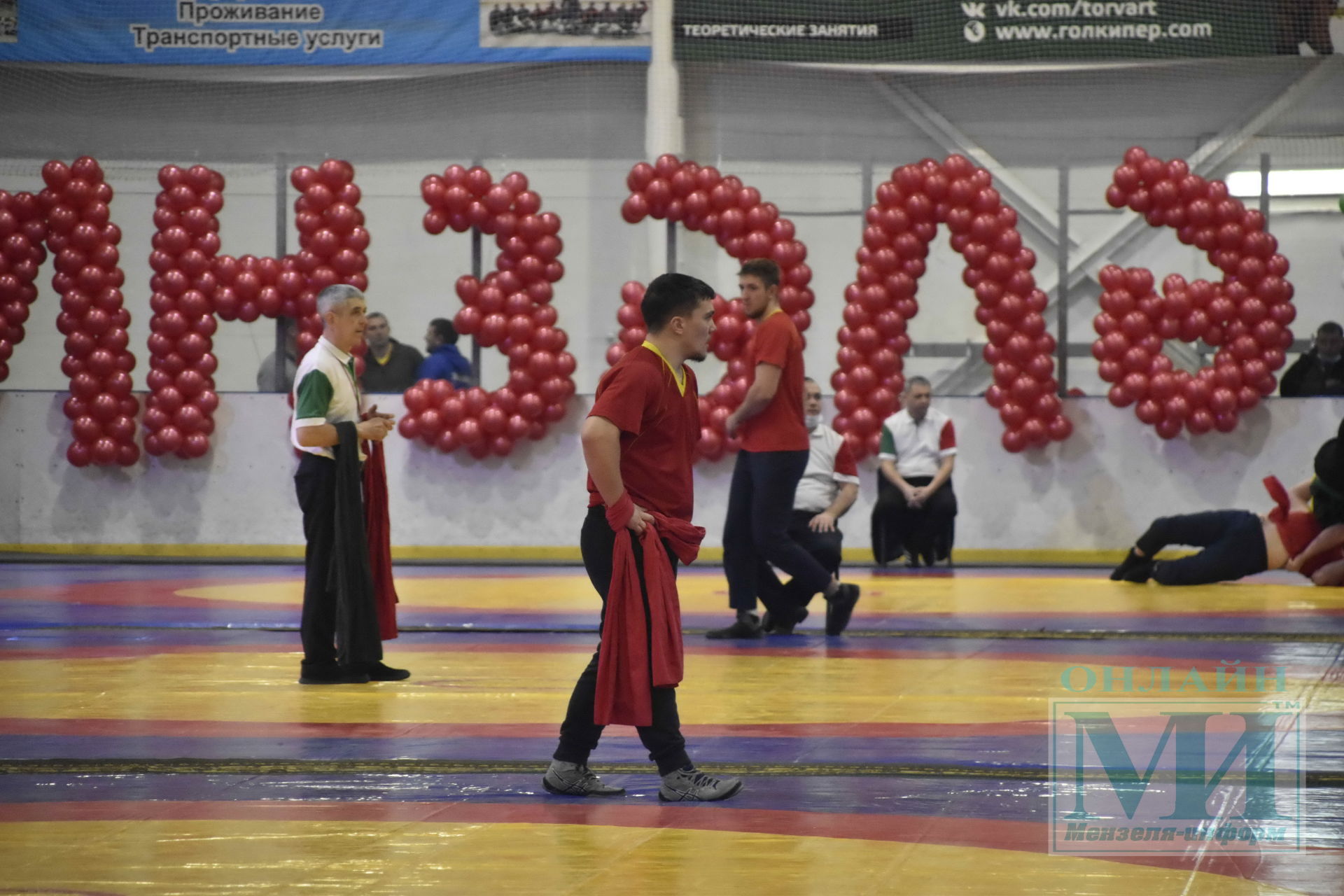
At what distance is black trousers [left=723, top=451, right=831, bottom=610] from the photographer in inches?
292

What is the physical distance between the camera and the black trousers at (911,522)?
493 inches

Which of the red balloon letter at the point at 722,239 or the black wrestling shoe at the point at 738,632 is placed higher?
the red balloon letter at the point at 722,239

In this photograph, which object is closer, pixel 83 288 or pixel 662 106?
pixel 83 288

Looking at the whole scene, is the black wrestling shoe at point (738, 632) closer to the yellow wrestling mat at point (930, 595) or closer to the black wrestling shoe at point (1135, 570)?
the yellow wrestling mat at point (930, 595)

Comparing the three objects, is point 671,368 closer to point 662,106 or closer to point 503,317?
point 503,317

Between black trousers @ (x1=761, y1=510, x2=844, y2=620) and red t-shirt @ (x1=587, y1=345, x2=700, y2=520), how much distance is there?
3198 mm

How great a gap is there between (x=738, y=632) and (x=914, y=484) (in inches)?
203

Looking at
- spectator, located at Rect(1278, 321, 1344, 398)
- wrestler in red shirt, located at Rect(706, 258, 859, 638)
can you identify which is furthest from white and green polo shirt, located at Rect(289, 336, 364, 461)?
spectator, located at Rect(1278, 321, 1344, 398)

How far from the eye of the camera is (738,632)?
25.6 feet

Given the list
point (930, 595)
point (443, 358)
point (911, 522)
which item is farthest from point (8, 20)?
point (930, 595)

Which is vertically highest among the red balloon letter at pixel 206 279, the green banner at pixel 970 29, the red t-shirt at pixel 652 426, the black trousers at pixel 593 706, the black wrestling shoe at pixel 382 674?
the green banner at pixel 970 29

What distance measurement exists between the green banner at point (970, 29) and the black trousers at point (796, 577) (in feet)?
24.1

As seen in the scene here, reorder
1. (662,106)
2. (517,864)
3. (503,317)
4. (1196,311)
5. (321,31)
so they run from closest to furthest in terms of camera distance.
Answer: (517,864), (1196,311), (503,317), (662,106), (321,31)

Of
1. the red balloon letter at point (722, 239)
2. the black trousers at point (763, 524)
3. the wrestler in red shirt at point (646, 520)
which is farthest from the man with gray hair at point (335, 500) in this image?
the red balloon letter at point (722, 239)
